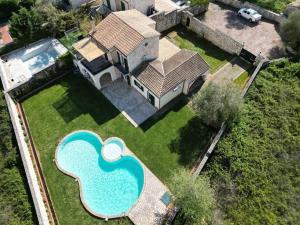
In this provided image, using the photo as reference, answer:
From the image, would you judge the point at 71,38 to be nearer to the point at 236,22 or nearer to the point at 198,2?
the point at 198,2

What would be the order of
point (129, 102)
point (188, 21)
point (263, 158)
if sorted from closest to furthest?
1. point (263, 158)
2. point (129, 102)
3. point (188, 21)

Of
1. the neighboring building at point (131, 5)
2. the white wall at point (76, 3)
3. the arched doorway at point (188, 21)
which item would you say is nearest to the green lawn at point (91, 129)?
the neighboring building at point (131, 5)

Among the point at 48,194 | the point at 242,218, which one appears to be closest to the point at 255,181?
the point at 242,218

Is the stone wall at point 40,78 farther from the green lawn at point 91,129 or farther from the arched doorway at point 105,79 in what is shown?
the arched doorway at point 105,79

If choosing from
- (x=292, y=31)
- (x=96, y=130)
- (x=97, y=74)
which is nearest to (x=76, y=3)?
(x=97, y=74)

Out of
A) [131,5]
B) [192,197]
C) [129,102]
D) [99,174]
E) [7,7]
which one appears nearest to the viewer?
[192,197]

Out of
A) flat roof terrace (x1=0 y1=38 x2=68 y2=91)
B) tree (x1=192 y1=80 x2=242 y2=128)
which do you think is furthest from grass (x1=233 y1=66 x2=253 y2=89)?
flat roof terrace (x1=0 y1=38 x2=68 y2=91)

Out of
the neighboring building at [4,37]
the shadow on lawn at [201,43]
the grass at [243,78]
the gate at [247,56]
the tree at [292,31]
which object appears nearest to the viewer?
the tree at [292,31]
